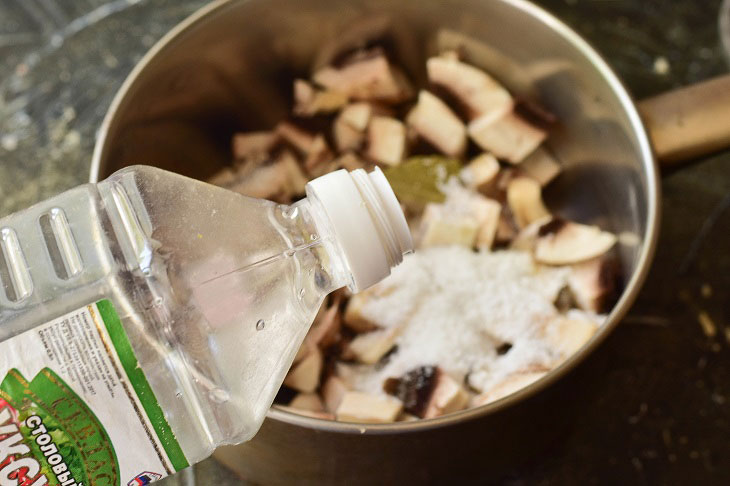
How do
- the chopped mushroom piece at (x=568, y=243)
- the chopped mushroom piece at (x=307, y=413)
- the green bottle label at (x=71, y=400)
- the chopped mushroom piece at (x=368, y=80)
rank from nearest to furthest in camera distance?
1. the green bottle label at (x=71, y=400)
2. the chopped mushroom piece at (x=307, y=413)
3. the chopped mushroom piece at (x=568, y=243)
4. the chopped mushroom piece at (x=368, y=80)

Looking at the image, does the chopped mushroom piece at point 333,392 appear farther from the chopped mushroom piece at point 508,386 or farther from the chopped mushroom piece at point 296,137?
the chopped mushroom piece at point 296,137

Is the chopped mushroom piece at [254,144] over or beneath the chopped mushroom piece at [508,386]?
over

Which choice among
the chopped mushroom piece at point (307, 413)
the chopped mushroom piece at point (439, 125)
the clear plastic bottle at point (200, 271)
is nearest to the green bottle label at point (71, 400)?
the clear plastic bottle at point (200, 271)

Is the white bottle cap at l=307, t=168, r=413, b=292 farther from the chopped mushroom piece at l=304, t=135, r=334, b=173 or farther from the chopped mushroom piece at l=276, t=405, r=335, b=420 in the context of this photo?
the chopped mushroom piece at l=304, t=135, r=334, b=173

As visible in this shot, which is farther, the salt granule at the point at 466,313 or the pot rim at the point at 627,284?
the salt granule at the point at 466,313

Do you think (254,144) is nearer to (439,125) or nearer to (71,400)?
(439,125)

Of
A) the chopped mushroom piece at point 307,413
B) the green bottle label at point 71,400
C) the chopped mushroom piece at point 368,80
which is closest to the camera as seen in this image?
the green bottle label at point 71,400
